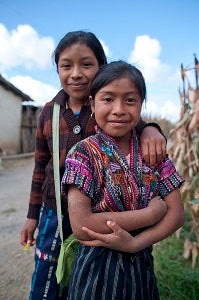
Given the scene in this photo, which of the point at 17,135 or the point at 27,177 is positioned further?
the point at 17,135

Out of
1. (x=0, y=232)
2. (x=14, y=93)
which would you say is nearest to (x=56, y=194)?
(x=0, y=232)

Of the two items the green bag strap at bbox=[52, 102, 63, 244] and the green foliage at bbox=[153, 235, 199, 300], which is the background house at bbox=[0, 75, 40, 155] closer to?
the green foliage at bbox=[153, 235, 199, 300]

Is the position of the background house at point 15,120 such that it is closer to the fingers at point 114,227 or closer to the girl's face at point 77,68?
the girl's face at point 77,68

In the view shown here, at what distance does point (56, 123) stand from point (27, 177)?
665 cm

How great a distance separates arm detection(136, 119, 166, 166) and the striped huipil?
0.04 m

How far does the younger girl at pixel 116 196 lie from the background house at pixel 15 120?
964cm

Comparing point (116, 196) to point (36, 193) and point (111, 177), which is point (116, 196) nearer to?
point (111, 177)

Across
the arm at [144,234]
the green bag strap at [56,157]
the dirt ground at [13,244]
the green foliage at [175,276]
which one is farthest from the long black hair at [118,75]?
the dirt ground at [13,244]

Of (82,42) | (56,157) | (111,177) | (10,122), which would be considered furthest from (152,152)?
(10,122)

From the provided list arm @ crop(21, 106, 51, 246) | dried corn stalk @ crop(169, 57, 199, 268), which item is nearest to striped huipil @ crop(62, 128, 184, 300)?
arm @ crop(21, 106, 51, 246)

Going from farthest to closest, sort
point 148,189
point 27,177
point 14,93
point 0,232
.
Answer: point 14,93, point 27,177, point 0,232, point 148,189

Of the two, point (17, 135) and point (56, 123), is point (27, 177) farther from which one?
point (56, 123)

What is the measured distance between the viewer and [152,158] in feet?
3.79

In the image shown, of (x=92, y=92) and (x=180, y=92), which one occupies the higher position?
(x=180, y=92)
